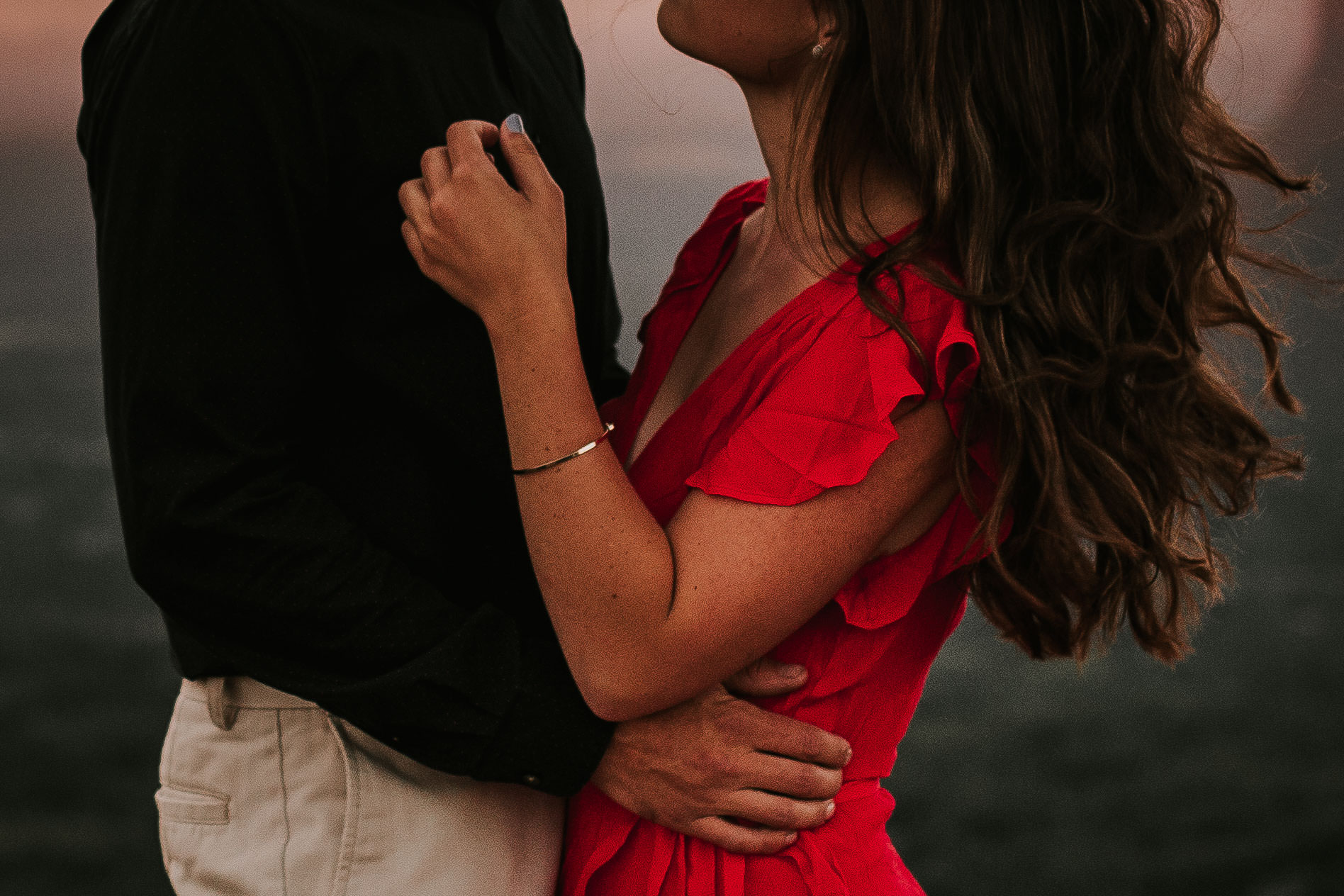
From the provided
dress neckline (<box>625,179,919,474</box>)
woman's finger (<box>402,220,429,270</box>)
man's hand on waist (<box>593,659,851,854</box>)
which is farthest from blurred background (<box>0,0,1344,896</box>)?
man's hand on waist (<box>593,659,851,854</box>)

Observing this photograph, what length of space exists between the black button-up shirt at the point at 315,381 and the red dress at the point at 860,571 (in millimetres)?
150

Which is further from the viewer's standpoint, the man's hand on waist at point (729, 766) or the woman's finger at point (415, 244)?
the man's hand on waist at point (729, 766)

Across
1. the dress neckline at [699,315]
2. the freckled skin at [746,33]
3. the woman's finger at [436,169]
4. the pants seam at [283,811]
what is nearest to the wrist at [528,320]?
the woman's finger at [436,169]

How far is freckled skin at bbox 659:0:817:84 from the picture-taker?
108cm

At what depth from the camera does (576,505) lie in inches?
37.8

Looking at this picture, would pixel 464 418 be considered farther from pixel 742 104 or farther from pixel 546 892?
pixel 742 104

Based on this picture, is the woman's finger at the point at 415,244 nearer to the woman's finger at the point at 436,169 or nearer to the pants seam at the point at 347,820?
the woman's finger at the point at 436,169

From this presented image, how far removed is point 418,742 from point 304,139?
515mm

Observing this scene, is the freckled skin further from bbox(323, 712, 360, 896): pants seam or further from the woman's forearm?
bbox(323, 712, 360, 896): pants seam

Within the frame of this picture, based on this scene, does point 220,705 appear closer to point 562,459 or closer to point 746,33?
point 562,459

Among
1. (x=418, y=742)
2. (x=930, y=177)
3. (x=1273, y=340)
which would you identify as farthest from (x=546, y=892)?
(x=1273, y=340)

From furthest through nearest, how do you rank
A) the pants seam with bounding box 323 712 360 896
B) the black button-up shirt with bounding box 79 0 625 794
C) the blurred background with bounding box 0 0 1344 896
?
the blurred background with bounding box 0 0 1344 896
the pants seam with bounding box 323 712 360 896
the black button-up shirt with bounding box 79 0 625 794

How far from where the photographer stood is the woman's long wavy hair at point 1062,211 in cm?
101

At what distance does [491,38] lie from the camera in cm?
118
